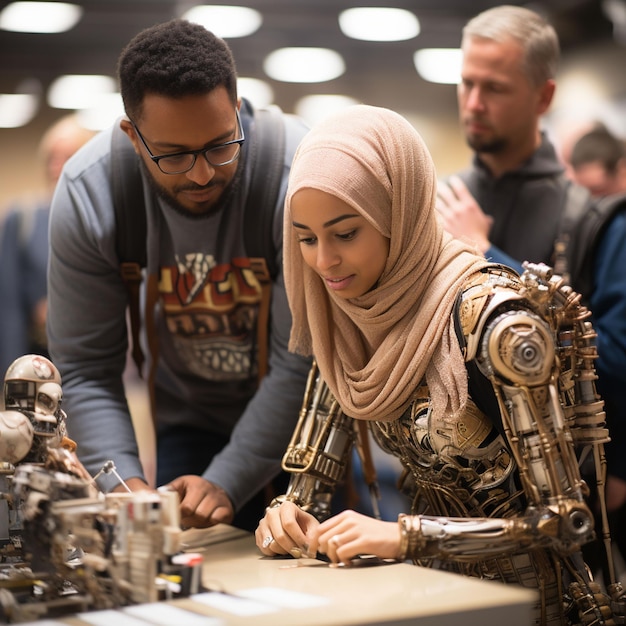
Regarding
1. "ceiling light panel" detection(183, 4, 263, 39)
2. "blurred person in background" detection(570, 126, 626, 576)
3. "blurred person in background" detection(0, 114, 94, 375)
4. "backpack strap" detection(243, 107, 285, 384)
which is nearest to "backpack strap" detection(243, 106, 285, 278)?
"backpack strap" detection(243, 107, 285, 384)

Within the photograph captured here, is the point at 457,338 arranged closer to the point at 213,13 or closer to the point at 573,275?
the point at 573,275

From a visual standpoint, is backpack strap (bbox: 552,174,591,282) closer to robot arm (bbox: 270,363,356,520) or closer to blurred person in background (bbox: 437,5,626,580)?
blurred person in background (bbox: 437,5,626,580)

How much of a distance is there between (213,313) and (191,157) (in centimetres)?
47

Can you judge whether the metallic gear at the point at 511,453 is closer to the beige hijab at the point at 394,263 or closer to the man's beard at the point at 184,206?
the beige hijab at the point at 394,263

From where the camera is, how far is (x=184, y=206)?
2.40 meters

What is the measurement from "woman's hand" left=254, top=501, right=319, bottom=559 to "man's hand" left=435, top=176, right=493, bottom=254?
0.95 metres

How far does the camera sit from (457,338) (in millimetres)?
1918

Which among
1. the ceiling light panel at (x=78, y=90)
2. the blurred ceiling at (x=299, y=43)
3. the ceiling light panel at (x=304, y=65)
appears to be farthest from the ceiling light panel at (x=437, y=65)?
the ceiling light panel at (x=78, y=90)

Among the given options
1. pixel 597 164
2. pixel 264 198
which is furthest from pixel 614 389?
pixel 597 164

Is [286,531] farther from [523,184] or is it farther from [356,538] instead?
[523,184]

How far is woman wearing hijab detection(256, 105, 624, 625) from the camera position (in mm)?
1812

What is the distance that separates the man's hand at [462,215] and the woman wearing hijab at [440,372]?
0.66 metres

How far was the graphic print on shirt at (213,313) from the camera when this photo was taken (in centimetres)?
255

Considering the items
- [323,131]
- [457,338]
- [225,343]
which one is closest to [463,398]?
[457,338]
